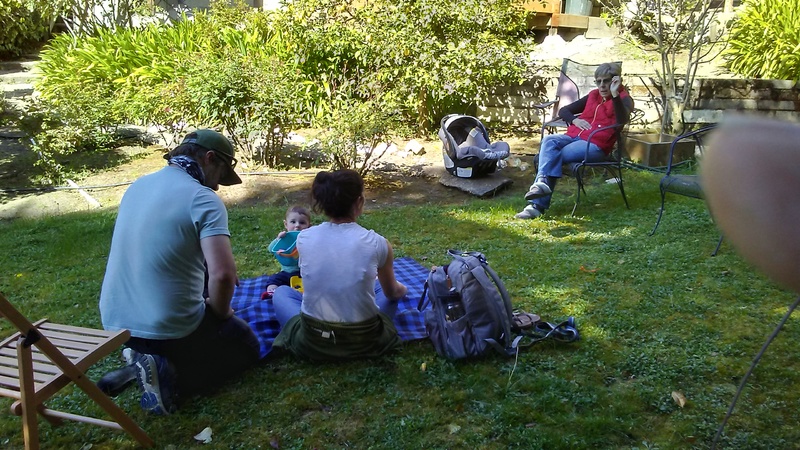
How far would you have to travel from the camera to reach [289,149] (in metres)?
8.60

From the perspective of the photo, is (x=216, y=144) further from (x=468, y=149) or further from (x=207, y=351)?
(x=468, y=149)

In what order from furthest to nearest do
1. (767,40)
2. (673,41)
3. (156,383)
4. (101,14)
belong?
(101,14) < (767,40) < (673,41) < (156,383)

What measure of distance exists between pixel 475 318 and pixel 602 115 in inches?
137

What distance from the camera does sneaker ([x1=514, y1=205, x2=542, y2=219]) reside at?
5.95 meters

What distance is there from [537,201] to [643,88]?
4.05 m

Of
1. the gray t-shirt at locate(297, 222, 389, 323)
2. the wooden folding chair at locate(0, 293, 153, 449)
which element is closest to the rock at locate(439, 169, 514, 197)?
the gray t-shirt at locate(297, 222, 389, 323)

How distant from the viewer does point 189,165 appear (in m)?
2.91

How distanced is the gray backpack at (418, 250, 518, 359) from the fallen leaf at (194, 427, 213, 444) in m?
1.21

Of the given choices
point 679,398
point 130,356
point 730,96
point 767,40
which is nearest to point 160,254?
point 130,356

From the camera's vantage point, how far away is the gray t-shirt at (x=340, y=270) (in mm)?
3139

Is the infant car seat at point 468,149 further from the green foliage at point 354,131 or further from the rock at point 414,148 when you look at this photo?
the rock at point 414,148

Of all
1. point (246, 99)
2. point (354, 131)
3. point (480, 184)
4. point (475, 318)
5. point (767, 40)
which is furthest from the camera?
point (767, 40)

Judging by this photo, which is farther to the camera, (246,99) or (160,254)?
(246,99)

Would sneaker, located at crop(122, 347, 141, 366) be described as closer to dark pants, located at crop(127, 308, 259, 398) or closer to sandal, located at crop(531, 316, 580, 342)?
dark pants, located at crop(127, 308, 259, 398)
